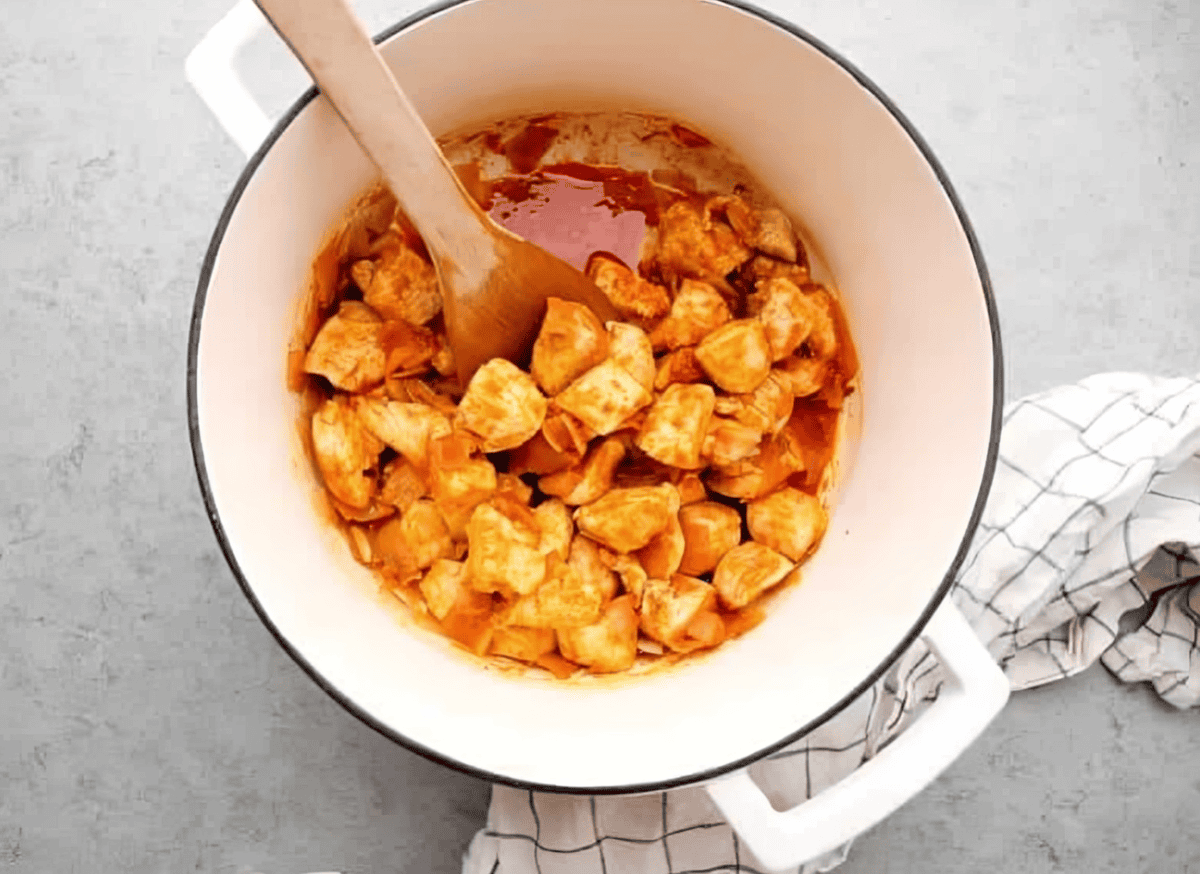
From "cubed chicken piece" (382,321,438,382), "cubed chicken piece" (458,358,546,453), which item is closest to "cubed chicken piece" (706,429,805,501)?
"cubed chicken piece" (458,358,546,453)

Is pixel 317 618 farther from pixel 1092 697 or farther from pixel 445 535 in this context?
pixel 1092 697

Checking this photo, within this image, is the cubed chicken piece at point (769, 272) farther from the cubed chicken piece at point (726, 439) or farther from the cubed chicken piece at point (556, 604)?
the cubed chicken piece at point (556, 604)

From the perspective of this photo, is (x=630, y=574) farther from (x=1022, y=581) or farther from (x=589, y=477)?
(x=1022, y=581)

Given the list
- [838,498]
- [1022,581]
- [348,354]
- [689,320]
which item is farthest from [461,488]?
[1022,581]

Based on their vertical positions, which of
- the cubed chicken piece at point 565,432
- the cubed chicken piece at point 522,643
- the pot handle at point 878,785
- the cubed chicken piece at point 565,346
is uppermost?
the cubed chicken piece at point 565,346

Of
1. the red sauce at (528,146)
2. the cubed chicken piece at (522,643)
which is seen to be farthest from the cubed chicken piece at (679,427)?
the red sauce at (528,146)

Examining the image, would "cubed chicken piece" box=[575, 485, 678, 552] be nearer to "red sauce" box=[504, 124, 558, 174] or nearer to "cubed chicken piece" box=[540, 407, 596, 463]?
"cubed chicken piece" box=[540, 407, 596, 463]
